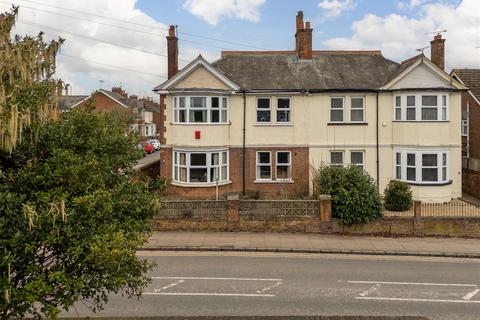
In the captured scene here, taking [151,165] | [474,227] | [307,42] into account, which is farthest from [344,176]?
[151,165]

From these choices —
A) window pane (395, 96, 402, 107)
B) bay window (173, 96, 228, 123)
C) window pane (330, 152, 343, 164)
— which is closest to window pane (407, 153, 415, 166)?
window pane (395, 96, 402, 107)

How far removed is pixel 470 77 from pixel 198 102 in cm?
1978

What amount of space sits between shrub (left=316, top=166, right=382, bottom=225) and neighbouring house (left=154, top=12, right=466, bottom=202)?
5.27m

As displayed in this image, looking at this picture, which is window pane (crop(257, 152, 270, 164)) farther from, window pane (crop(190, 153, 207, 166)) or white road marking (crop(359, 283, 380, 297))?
white road marking (crop(359, 283, 380, 297))

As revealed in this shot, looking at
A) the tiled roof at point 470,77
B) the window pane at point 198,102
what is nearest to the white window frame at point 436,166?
the tiled roof at point 470,77

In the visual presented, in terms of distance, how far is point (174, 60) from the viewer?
26.1 metres

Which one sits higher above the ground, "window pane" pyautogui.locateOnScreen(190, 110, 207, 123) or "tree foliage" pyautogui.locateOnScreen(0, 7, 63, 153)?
"window pane" pyautogui.locateOnScreen(190, 110, 207, 123)

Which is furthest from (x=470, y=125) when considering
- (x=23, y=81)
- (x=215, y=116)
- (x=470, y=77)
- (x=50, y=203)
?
(x=50, y=203)

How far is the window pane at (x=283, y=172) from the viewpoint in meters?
25.7

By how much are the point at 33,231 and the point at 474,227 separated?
18.1 m

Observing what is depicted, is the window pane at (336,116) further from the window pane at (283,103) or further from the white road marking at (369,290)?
the white road marking at (369,290)

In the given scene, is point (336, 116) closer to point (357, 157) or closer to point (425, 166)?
point (357, 157)

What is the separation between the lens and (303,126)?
25500mm

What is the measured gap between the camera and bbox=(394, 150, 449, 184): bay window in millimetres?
24266
